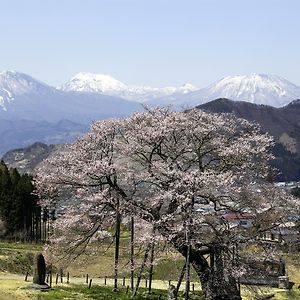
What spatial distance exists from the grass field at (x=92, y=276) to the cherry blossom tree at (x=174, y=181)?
9.13ft

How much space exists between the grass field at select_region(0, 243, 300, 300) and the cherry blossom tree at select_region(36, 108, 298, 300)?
278 cm

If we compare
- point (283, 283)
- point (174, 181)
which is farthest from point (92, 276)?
point (174, 181)

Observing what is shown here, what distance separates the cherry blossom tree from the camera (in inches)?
1141

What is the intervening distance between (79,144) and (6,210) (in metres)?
43.1

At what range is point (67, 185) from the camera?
1199 inches

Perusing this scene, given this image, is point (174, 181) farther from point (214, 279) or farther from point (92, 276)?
point (92, 276)

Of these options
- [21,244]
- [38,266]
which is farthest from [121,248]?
[38,266]

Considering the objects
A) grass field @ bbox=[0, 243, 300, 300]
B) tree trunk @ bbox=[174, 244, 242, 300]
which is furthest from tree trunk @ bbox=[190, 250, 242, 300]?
grass field @ bbox=[0, 243, 300, 300]

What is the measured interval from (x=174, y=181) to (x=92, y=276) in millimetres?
25250

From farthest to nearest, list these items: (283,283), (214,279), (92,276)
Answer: (92,276) < (283,283) < (214,279)

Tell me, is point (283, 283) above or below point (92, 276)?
below

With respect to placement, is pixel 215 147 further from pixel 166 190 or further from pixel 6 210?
pixel 6 210

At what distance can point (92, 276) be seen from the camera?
51.0m

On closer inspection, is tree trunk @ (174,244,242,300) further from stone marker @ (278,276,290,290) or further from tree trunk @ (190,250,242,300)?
stone marker @ (278,276,290,290)
